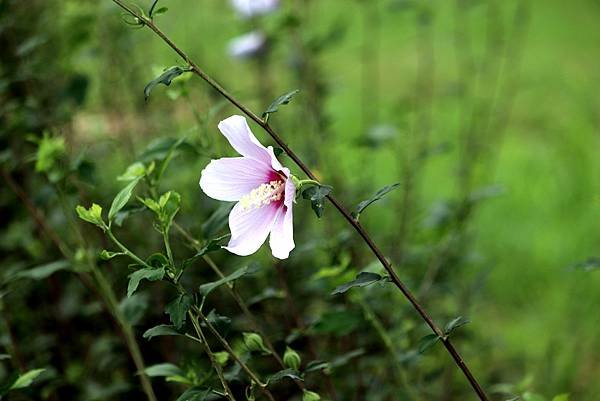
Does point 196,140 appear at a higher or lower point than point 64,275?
higher

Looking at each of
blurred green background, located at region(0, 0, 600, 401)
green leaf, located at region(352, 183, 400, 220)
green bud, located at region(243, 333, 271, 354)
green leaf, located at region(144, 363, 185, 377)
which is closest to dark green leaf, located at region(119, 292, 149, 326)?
blurred green background, located at region(0, 0, 600, 401)

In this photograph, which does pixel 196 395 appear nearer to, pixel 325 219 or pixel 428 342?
pixel 428 342

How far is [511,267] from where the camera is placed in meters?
2.71

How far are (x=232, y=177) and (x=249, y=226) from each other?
6cm

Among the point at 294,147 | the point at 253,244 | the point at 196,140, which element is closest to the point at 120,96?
the point at 294,147

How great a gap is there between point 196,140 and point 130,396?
712 mm

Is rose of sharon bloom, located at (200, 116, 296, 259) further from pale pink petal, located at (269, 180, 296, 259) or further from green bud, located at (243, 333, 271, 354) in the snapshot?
green bud, located at (243, 333, 271, 354)

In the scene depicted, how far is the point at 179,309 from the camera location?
3.07 ft

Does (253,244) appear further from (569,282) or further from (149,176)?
(569,282)

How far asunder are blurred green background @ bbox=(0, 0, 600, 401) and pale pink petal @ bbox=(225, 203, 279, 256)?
0.73ft

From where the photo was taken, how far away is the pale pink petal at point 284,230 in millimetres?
962

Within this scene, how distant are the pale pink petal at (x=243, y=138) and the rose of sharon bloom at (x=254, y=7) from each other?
1059 millimetres

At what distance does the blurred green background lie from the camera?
161 centimetres

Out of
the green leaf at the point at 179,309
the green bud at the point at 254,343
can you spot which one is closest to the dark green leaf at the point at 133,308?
the green bud at the point at 254,343
